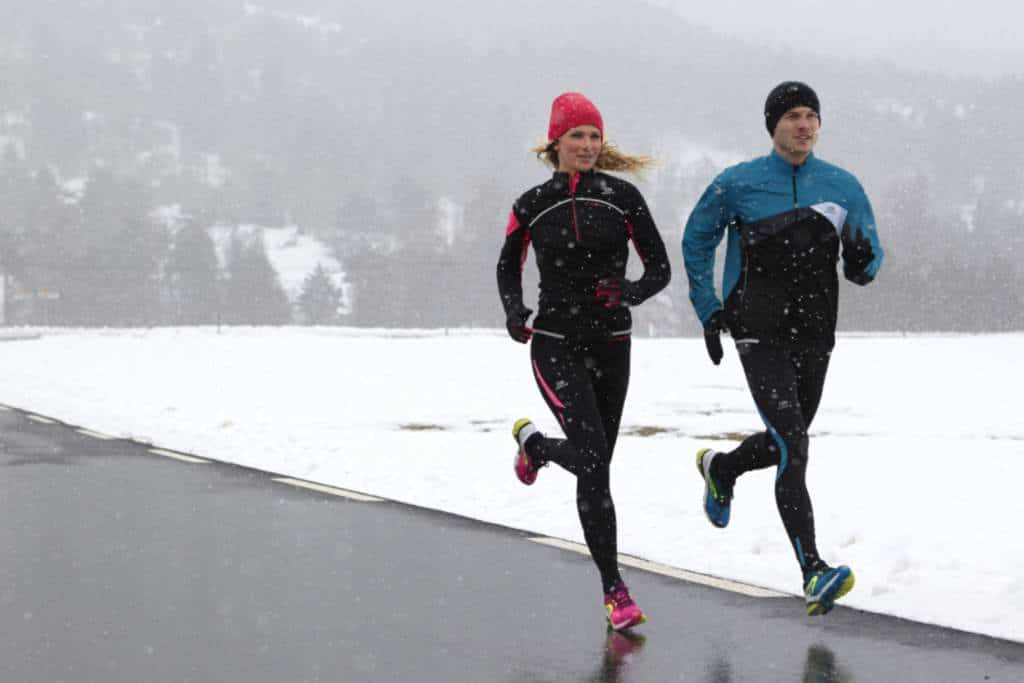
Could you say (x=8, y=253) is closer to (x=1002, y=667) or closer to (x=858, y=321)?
(x=858, y=321)

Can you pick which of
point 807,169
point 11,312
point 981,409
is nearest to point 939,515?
point 807,169

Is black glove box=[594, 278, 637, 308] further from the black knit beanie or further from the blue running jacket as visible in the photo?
the black knit beanie

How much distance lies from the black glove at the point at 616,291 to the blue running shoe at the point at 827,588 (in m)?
1.24

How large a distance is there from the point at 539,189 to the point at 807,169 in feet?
3.44

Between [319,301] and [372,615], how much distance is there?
131 m

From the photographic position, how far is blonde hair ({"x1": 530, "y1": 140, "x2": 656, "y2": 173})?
5477 millimetres

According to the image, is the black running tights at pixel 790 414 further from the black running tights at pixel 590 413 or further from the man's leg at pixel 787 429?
the black running tights at pixel 590 413

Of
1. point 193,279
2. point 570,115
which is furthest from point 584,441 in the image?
point 193,279

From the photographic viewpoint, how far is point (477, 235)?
511ft

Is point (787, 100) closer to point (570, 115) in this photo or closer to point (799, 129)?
point (799, 129)

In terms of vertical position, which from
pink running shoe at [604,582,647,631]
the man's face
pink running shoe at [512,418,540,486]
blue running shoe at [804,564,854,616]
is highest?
the man's face

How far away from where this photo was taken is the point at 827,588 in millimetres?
4957

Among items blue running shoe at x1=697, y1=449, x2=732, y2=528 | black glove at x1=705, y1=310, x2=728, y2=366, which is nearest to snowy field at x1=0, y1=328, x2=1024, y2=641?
blue running shoe at x1=697, y1=449, x2=732, y2=528

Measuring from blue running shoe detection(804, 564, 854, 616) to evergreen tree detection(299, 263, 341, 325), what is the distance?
129821 mm
